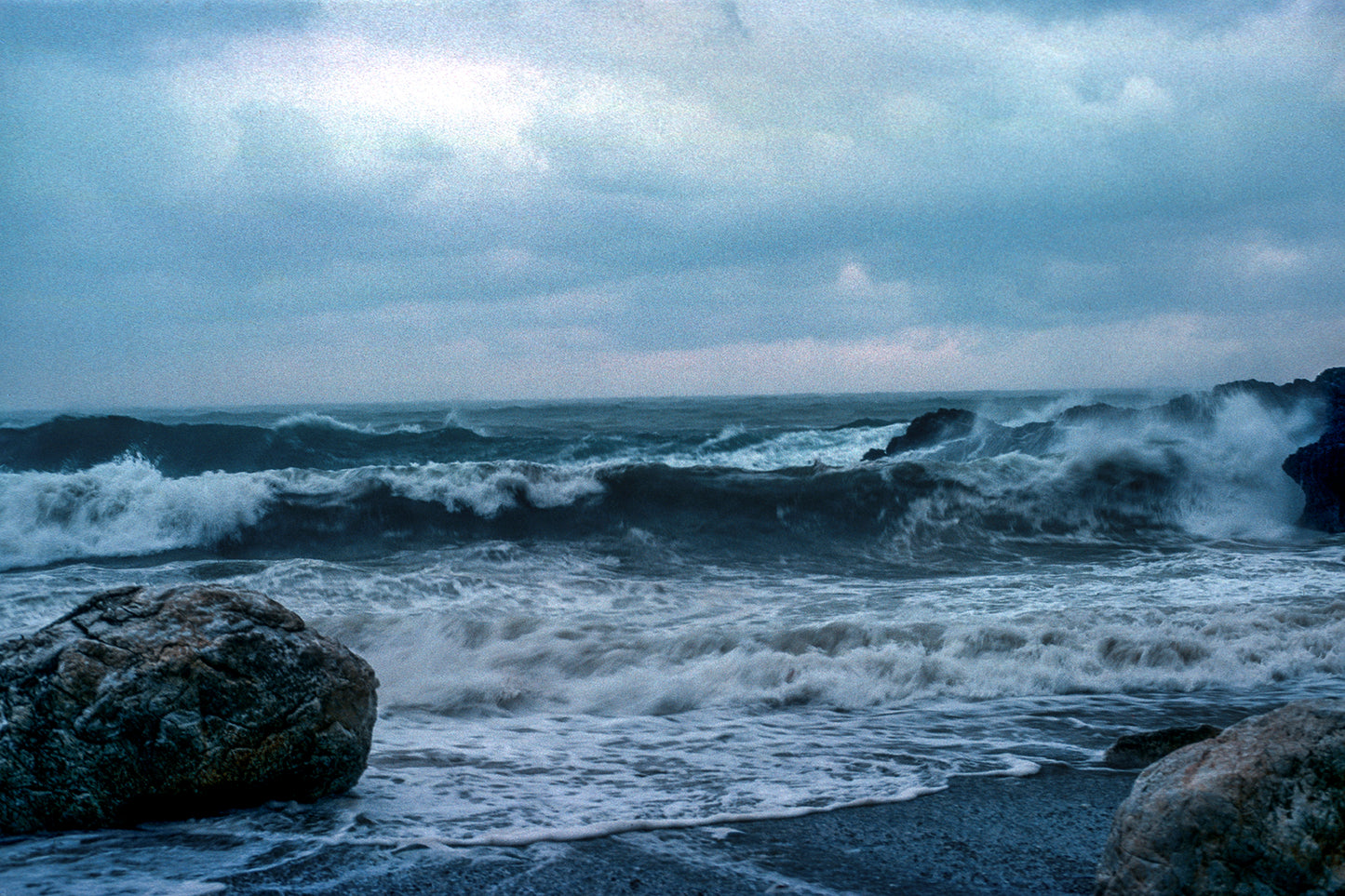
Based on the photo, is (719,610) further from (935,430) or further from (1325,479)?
(935,430)

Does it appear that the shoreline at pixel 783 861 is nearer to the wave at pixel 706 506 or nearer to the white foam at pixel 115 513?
the wave at pixel 706 506

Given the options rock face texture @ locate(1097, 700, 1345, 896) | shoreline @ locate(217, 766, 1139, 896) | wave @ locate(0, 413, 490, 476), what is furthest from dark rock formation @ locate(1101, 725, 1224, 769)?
wave @ locate(0, 413, 490, 476)

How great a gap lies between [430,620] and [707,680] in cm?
262

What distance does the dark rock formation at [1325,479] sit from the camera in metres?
11.8

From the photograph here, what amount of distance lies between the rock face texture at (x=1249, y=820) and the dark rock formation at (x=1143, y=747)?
5.38ft

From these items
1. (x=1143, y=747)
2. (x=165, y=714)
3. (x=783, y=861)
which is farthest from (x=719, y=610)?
(x=165, y=714)

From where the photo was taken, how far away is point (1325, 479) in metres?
12.0

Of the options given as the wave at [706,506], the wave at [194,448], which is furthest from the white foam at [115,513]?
the wave at [194,448]

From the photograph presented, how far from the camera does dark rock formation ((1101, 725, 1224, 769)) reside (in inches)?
164

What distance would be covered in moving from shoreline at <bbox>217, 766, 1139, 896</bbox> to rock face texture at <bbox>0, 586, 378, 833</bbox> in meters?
0.53

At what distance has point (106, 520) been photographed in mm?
12680

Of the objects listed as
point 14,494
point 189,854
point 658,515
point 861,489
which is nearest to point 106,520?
point 14,494

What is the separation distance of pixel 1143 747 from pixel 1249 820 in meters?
2.01

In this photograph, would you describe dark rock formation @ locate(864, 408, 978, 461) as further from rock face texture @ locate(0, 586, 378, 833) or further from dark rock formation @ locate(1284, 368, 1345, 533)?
rock face texture @ locate(0, 586, 378, 833)
